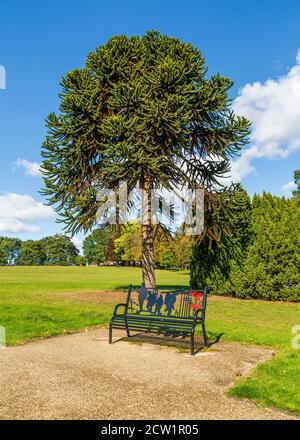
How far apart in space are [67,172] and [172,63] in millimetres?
6185

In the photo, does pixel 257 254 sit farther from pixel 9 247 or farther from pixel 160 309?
pixel 9 247

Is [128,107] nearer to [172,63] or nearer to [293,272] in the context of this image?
[172,63]

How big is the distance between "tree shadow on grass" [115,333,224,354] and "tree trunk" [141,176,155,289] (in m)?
8.59

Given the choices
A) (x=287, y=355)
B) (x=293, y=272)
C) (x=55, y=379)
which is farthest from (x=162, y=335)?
(x=293, y=272)

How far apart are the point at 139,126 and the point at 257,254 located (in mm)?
7403

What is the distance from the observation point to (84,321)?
392 inches

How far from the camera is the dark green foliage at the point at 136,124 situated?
48.1 feet

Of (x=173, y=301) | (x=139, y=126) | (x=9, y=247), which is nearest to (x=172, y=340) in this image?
(x=173, y=301)

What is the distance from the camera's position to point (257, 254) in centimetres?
1672

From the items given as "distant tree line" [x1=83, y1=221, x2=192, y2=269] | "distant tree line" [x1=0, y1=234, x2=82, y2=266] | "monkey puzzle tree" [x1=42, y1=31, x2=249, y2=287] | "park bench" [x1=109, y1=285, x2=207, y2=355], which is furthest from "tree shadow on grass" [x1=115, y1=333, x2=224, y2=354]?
"distant tree line" [x1=0, y1=234, x2=82, y2=266]

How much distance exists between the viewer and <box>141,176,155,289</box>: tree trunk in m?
16.8

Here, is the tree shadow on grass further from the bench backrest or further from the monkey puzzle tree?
the monkey puzzle tree

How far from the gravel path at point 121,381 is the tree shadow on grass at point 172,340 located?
18cm

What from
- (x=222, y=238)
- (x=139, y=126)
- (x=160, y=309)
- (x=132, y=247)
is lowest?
(x=160, y=309)
